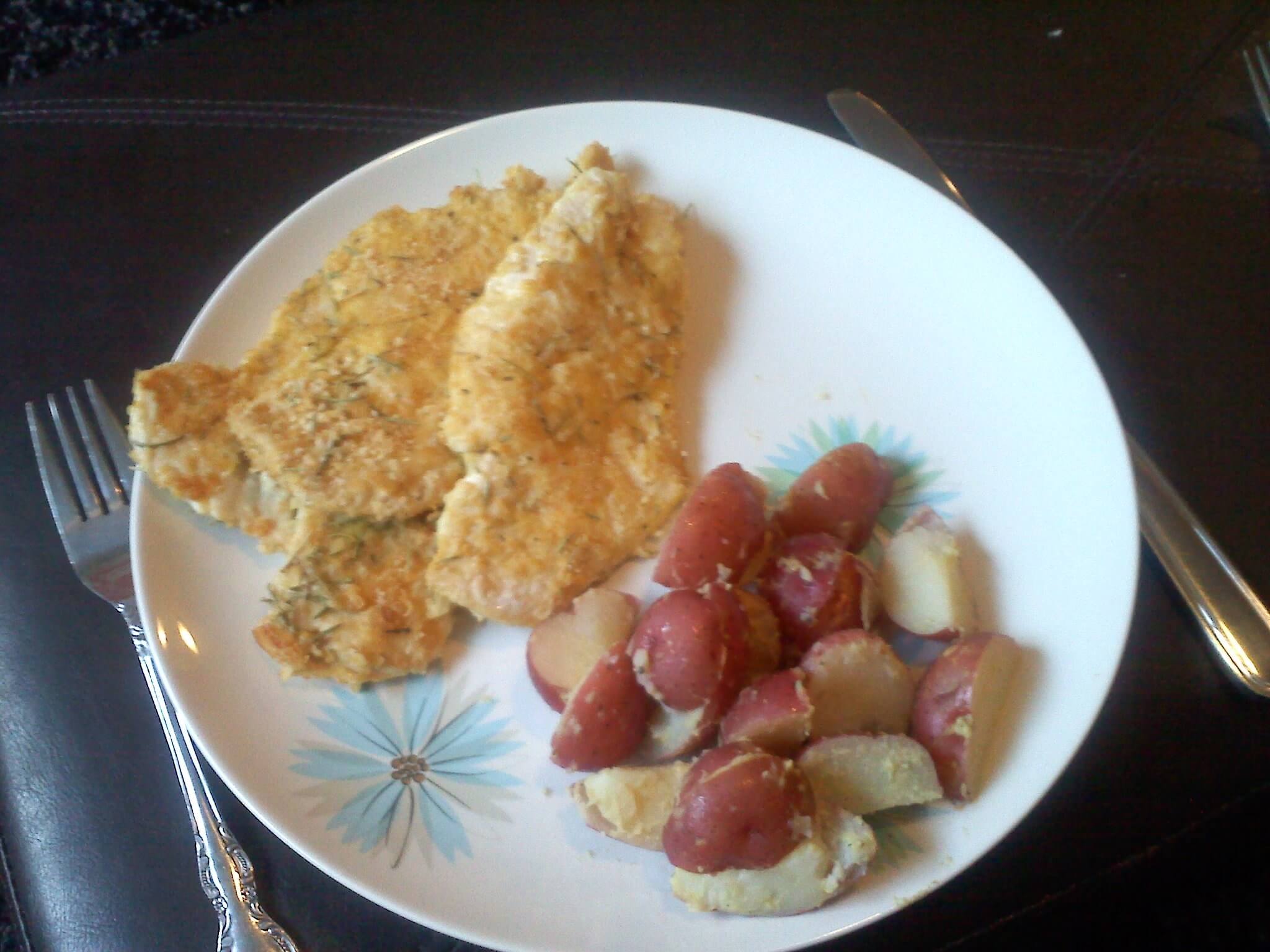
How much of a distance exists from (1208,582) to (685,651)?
36.4 inches

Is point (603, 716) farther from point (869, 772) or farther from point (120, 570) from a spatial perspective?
point (120, 570)

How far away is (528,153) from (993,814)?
147 centimetres

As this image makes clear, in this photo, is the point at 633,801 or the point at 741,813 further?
the point at 633,801

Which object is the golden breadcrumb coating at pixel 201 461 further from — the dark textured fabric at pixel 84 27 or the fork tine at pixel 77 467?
the dark textured fabric at pixel 84 27

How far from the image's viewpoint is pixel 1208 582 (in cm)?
142

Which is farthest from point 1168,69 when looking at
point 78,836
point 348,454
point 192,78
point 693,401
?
point 78,836

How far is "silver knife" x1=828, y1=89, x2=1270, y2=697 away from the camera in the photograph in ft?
4.48

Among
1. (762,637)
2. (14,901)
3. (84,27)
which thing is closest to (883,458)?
(762,637)

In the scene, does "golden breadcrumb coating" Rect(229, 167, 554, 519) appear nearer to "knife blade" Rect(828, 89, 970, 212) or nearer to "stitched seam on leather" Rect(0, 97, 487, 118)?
"stitched seam on leather" Rect(0, 97, 487, 118)

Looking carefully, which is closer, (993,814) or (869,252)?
(993,814)

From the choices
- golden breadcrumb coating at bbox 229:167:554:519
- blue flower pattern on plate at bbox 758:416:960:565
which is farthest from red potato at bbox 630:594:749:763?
golden breadcrumb coating at bbox 229:167:554:519

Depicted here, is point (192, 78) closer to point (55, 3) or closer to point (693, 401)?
point (55, 3)

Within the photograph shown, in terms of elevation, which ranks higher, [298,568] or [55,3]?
[55,3]

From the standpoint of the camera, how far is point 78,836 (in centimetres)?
147
